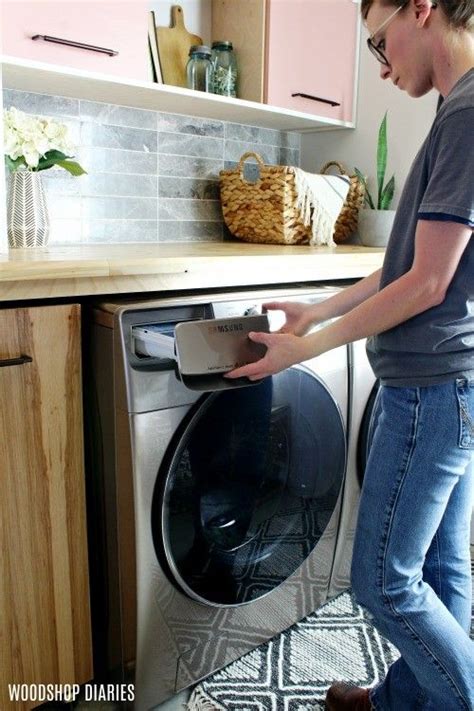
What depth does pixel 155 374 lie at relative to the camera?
3.74 ft

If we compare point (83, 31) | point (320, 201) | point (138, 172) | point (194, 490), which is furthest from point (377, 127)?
point (194, 490)

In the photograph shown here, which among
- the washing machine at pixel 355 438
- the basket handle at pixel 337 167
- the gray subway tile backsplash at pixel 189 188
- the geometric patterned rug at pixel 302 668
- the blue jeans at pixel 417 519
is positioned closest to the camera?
the blue jeans at pixel 417 519

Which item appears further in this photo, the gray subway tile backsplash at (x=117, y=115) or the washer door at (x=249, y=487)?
the gray subway tile backsplash at (x=117, y=115)

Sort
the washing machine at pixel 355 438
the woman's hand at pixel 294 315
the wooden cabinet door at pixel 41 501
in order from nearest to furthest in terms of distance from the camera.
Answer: the wooden cabinet door at pixel 41 501 → the woman's hand at pixel 294 315 → the washing machine at pixel 355 438

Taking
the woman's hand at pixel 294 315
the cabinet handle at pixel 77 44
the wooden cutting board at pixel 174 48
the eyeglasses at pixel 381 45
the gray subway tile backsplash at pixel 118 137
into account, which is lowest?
the woman's hand at pixel 294 315

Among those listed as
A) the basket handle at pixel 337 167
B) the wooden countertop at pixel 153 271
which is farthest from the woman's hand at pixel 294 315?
the basket handle at pixel 337 167

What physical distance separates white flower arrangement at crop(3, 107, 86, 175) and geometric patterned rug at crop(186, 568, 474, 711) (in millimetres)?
1241

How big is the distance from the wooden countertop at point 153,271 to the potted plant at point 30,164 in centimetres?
8

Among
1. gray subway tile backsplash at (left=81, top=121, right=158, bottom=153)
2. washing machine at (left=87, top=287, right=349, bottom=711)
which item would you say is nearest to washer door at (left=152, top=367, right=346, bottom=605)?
washing machine at (left=87, top=287, right=349, bottom=711)

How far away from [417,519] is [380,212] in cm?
125

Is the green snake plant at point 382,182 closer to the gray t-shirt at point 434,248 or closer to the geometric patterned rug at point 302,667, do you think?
the gray t-shirt at point 434,248

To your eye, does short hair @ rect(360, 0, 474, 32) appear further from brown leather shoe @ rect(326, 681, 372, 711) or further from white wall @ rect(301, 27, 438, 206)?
brown leather shoe @ rect(326, 681, 372, 711)

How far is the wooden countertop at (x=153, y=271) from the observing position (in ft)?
3.53

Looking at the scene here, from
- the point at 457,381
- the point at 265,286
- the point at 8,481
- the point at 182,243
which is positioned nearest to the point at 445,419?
the point at 457,381
